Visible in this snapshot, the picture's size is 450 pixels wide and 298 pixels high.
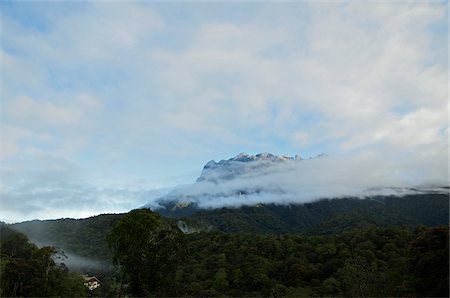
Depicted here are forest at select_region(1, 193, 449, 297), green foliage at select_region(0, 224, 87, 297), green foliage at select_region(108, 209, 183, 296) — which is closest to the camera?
forest at select_region(1, 193, 449, 297)

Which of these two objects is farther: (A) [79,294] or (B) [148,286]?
(A) [79,294]

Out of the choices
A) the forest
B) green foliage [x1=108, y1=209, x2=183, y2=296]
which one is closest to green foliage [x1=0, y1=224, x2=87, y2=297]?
the forest

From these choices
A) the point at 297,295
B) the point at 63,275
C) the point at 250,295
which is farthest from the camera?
the point at 250,295

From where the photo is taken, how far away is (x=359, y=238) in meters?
79.7

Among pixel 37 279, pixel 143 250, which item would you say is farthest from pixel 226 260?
pixel 143 250

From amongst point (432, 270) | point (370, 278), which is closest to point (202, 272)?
point (370, 278)

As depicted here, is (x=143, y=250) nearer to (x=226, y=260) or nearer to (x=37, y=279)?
(x=37, y=279)

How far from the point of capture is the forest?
31413mm

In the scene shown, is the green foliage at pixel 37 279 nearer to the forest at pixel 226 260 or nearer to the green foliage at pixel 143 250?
the forest at pixel 226 260

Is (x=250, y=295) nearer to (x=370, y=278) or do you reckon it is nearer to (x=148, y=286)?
(x=370, y=278)

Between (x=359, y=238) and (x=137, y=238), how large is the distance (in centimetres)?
5837

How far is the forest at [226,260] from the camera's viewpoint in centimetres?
3141

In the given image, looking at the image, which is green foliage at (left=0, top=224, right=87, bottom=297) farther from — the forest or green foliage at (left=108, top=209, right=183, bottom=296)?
green foliage at (left=108, top=209, right=183, bottom=296)

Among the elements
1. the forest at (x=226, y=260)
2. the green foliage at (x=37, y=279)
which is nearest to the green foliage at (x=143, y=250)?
the forest at (x=226, y=260)
